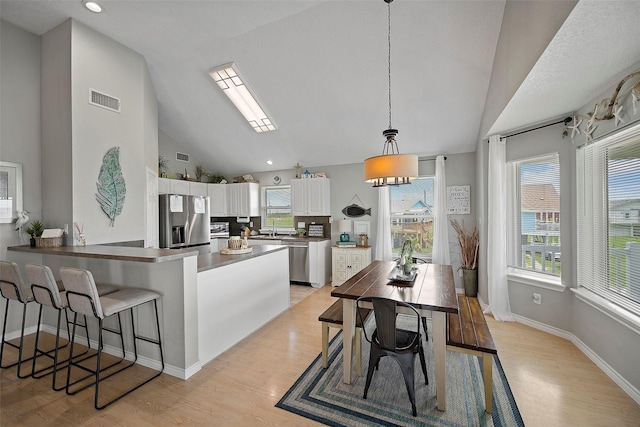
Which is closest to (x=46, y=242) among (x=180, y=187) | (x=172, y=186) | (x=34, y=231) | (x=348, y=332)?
(x=34, y=231)

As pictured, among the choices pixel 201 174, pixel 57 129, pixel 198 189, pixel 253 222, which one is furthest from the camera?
pixel 253 222

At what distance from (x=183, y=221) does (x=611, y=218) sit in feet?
17.9

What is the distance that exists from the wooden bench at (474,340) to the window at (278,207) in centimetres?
422

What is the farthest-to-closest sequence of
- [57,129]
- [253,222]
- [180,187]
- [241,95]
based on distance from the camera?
[253,222]
[180,187]
[241,95]
[57,129]

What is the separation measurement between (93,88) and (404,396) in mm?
4308

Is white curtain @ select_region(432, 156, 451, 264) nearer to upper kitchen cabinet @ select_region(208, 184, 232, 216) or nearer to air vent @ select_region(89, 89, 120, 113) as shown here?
upper kitchen cabinet @ select_region(208, 184, 232, 216)

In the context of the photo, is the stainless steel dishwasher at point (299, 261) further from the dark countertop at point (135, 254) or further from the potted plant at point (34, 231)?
the potted plant at point (34, 231)

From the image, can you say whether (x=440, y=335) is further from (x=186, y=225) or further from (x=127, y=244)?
(x=186, y=225)

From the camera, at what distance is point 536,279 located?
10.8 feet

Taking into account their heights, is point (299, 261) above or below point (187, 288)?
below

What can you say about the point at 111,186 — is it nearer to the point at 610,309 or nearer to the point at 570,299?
the point at 610,309

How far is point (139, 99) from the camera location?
142 inches

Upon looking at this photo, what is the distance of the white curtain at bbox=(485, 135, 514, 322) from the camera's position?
356 centimetres

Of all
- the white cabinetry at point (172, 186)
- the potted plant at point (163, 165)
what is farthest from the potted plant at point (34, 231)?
the potted plant at point (163, 165)
